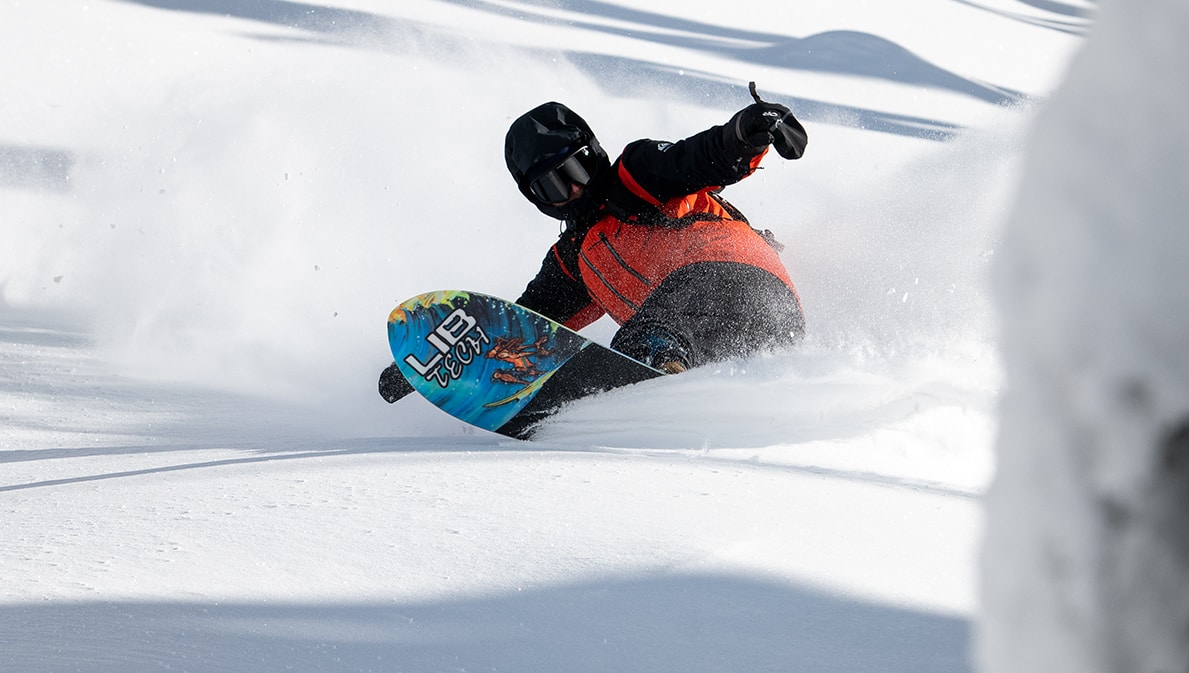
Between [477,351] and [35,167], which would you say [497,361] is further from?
[35,167]

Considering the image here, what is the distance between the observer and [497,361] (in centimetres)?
283

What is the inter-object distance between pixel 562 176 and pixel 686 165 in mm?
385

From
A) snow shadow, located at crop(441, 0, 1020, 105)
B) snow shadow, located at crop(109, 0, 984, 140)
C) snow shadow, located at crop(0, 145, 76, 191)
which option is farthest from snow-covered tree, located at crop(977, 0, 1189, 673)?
snow shadow, located at crop(441, 0, 1020, 105)

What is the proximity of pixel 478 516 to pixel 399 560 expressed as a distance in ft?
0.73

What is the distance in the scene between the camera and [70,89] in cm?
871

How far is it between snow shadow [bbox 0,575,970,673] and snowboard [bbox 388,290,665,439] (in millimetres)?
1459

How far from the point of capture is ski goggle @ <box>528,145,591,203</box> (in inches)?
125

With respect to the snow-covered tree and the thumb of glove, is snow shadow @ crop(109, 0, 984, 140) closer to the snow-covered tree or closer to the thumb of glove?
the thumb of glove

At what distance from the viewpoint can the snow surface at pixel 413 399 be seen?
120 cm

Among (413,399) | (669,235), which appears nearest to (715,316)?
(669,235)

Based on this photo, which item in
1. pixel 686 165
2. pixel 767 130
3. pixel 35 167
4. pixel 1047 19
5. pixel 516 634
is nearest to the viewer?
pixel 516 634

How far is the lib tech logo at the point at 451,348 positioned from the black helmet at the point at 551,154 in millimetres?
555

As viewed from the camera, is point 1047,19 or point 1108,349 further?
point 1047,19

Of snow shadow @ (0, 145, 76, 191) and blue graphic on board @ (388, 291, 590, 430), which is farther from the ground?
snow shadow @ (0, 145, 76, 191)
